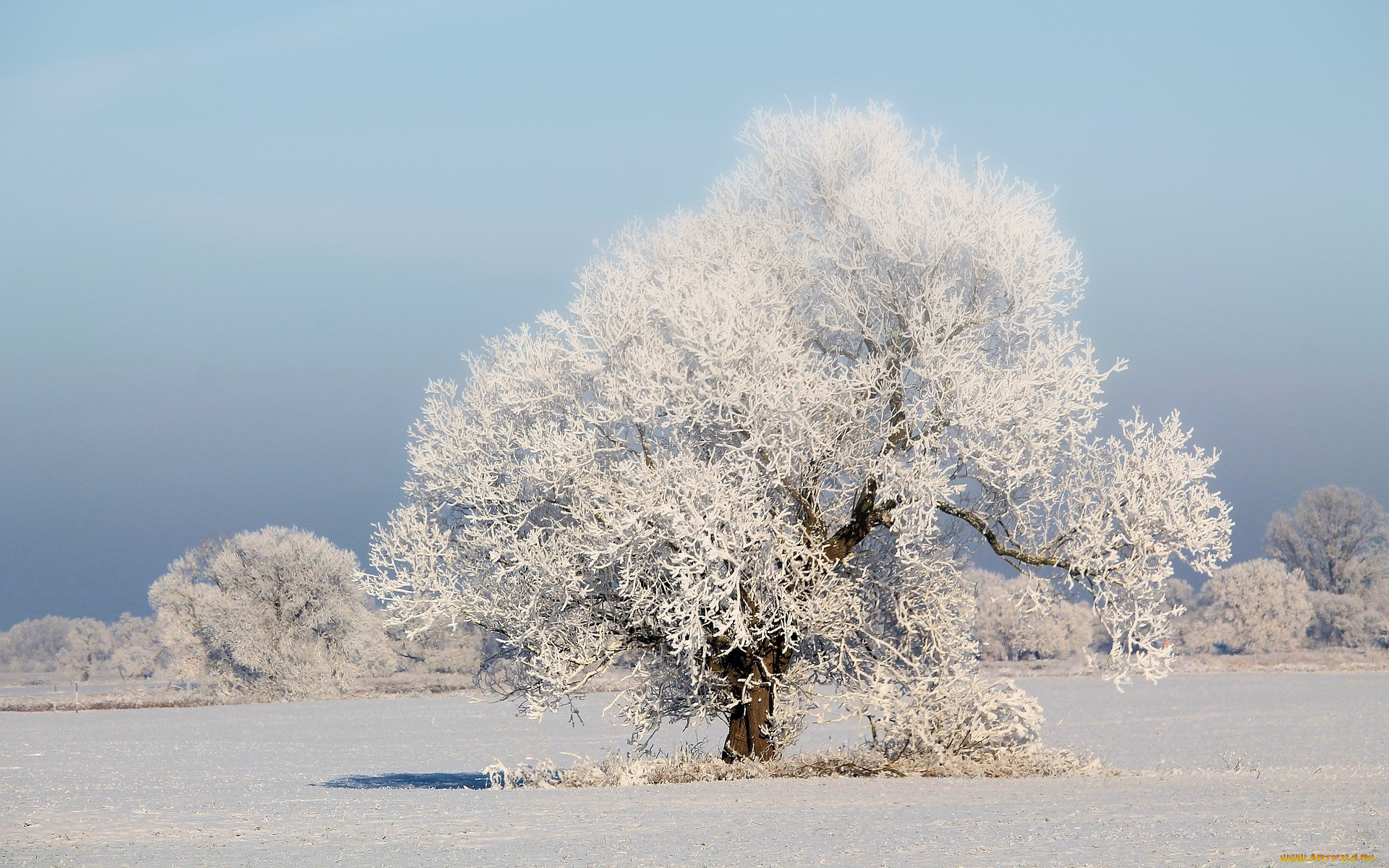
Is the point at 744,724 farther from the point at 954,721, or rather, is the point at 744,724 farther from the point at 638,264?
the point at 638,264

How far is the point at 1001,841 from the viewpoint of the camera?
10.8 metres

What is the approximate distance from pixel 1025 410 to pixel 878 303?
7.26 feet

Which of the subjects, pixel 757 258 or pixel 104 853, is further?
pixel 757 258

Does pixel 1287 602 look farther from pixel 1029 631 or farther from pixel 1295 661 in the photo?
pixel 1029 631

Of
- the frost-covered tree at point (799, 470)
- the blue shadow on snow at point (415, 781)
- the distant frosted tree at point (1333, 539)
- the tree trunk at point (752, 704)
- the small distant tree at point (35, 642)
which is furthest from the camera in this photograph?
the small distant tree at point (35, 642)

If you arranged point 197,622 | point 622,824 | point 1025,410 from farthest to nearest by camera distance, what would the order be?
point 197,622 → point 1025,410 → point 622,824

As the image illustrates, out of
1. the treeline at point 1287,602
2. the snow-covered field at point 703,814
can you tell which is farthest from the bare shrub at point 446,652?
the snow-covered field at point 703,814

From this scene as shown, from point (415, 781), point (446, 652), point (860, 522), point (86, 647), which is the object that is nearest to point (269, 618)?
point (446, 652)

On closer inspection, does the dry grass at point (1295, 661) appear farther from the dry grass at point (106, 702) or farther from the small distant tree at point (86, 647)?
the small distant tree at point (86, 647)

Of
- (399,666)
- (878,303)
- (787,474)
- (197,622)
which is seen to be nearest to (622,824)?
(787,474)

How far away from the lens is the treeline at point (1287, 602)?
80125 millimetres

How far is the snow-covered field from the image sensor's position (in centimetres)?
1051

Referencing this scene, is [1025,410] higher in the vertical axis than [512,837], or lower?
higher

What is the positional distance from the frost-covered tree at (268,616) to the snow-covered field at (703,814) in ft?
86.0
